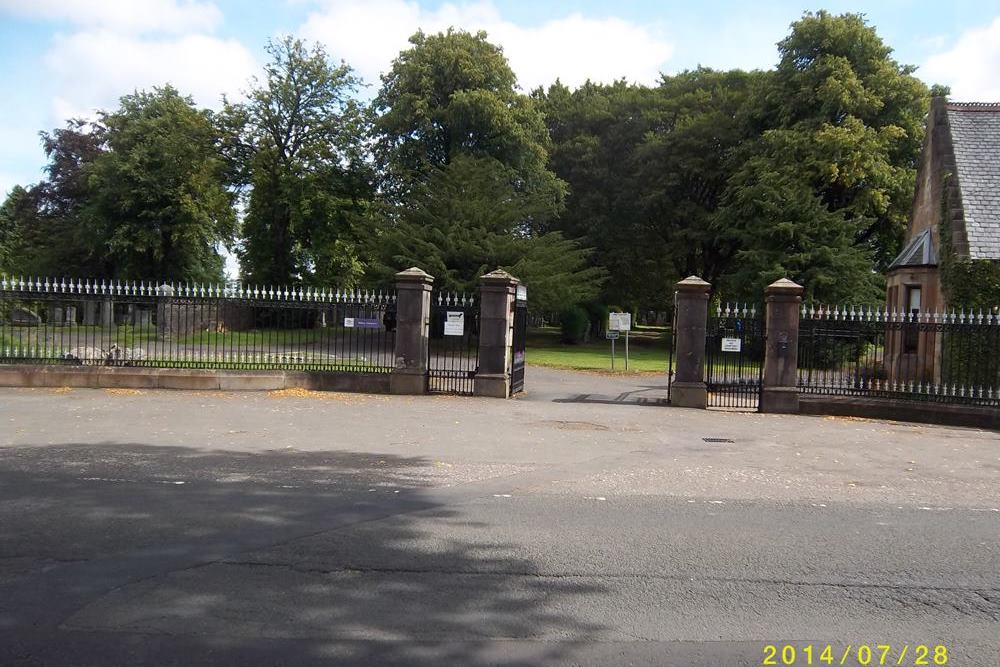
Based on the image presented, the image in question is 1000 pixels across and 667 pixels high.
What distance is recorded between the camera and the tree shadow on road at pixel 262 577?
3914mm

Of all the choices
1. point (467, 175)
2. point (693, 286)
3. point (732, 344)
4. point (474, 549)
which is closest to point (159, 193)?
point (467, 175)

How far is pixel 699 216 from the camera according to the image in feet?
139

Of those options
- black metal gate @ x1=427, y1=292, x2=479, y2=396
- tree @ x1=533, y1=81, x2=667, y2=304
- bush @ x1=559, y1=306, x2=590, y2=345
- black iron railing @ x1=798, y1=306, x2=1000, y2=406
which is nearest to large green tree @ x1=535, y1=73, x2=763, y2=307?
tree @ x1=533, y1=81, x2=667, y2=304

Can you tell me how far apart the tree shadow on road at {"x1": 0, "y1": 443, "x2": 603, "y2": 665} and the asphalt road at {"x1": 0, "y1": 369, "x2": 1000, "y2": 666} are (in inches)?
0.7

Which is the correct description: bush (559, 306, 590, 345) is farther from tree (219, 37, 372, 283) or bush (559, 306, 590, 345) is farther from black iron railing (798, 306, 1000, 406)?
black iron railing (798, 306, 1000, 406)

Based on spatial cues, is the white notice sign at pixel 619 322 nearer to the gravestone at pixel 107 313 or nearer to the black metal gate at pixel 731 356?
the black metal gate at pixel 731 356

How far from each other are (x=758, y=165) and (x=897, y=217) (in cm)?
663

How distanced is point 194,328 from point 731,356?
11.6 m

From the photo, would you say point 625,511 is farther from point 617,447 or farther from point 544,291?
point 544,291

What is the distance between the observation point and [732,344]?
15656 millimetres

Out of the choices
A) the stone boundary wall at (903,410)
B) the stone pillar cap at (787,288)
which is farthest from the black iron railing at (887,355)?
the stone pillar cap at (787,288)

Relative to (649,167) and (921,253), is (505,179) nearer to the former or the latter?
(649,167)

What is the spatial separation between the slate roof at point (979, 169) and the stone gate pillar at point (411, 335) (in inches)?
552

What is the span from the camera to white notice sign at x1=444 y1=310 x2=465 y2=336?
16.3 metres
